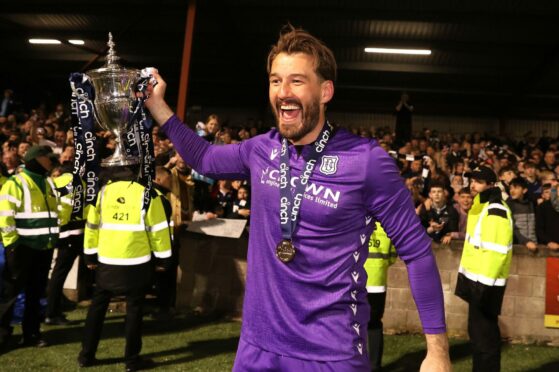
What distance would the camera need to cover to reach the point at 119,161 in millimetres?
3088

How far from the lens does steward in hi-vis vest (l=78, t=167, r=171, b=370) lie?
6.86 metres

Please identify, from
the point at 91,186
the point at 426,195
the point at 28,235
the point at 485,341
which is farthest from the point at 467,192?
the point at 91,186

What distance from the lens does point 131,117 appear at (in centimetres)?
312

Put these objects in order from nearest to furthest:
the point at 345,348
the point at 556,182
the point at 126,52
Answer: the point at 345,348 < the point at 556,182 < the point at 126,52

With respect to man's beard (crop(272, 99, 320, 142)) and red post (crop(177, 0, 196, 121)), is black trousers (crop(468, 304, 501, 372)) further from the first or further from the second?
red post (crop(177, 0, 196, 121))

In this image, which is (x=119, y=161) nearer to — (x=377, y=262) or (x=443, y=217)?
(x=377, y=262)

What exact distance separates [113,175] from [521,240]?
5.93 m

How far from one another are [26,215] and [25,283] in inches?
31.5

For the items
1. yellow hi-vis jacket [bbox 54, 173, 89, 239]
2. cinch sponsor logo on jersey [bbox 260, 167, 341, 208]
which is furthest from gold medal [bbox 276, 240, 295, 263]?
yellow hi-vis jacket [bbox 54, 173, 89, 239]

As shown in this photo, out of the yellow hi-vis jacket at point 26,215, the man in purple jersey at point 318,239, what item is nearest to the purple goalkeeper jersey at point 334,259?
the man in purple jersey at point 318,239

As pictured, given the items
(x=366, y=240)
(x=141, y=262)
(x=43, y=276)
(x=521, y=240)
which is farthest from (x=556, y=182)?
(x=366, y=240)

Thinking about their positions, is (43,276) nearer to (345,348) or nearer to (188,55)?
(345,348)

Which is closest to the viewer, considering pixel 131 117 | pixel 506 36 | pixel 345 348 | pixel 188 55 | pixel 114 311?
pixel 345 348

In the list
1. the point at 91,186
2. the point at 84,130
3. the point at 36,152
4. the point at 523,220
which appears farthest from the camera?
the point at 523,220
